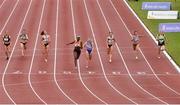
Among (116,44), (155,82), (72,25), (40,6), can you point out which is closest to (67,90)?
(155,82)

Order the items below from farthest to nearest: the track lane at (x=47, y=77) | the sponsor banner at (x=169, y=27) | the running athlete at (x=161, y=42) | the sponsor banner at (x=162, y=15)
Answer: the sponsor banner at (x=162, y=15) < the sponsor banner at (x=169, y=27) < the running athlete at (x=161, y=42) < the track lane at (x=47, y=77)

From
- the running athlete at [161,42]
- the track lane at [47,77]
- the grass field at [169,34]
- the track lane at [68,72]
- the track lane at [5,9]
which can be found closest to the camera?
the track lane at [47,77]

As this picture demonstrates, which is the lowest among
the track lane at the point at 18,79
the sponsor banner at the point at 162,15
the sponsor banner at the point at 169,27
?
the track lane at the point at 18,79

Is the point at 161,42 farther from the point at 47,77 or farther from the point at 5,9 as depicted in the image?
the point at 5,9

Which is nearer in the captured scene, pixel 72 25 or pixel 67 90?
pixel 67 90

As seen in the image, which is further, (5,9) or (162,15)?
(5,9)

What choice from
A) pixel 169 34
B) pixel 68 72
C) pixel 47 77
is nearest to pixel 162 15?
pixel 169 34

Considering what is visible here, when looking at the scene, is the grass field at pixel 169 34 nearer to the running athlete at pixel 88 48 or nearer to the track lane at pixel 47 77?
the running athlete at pixel 88 48

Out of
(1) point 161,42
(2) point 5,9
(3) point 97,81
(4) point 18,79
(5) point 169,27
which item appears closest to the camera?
(3) point 97,81

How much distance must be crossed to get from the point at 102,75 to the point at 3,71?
4302 mm

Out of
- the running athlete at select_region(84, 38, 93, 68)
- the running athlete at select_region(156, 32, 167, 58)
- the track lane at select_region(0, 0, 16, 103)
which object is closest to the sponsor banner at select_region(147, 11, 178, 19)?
the track lane at select_region(0, 0, 16, 103)

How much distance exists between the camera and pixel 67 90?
79.5 feet

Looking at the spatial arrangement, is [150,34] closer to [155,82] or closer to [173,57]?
[173,57]

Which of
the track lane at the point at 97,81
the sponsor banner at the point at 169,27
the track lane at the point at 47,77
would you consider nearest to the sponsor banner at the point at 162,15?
the sponsor banner at the point at 169,27
